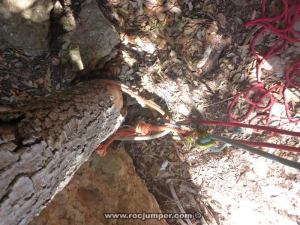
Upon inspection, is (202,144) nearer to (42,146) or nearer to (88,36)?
(42,146)

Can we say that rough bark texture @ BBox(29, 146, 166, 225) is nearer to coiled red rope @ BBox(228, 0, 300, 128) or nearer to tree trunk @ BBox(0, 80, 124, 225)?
tree trunk @ BBox(0, 80, 124, 225)

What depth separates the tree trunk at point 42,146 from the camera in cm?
82

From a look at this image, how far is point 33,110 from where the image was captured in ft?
3.45

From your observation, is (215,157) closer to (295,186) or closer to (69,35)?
(295,186)

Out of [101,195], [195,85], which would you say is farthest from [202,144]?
[101,195]

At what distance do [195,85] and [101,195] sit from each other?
1273 mm

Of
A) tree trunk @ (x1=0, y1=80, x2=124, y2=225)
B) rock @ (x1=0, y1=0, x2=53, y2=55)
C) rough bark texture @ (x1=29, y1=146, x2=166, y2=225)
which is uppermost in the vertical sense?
rock @ (x1=0, y1=0, x2=53, y2=55)

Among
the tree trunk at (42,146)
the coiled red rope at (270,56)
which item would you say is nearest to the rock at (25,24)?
the tree trunk at (42,146)

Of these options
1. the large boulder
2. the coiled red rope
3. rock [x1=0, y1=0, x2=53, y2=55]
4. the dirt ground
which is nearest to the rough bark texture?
the dirt ground

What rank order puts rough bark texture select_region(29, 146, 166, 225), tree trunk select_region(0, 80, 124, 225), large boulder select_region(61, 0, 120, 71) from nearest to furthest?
tree trunk select_region(0, 80, 124, 225)
rough bark texture select_region(29, 146, 166, 225)
large boulder select_region(61, 0, 120, 71)

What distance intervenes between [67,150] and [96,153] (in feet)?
2.85

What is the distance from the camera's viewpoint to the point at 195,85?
2.13m

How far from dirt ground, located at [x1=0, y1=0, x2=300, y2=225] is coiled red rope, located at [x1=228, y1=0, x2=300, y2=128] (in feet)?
0.21

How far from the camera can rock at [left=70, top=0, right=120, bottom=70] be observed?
1727 millimetres
